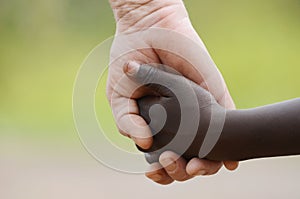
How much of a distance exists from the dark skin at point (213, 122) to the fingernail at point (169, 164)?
0.02 metres

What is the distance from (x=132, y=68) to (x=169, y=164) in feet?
0.47

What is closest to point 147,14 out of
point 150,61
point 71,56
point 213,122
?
point 150,61

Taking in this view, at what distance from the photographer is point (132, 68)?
95 centimetres

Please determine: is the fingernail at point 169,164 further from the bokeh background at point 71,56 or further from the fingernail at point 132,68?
the bokeh background at point 71,56

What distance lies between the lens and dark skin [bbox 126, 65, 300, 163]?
0.83m

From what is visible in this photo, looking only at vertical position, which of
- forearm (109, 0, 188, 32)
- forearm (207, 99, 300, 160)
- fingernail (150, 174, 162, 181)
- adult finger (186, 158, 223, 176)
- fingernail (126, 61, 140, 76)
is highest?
forearm (109, 0, 188, 32)

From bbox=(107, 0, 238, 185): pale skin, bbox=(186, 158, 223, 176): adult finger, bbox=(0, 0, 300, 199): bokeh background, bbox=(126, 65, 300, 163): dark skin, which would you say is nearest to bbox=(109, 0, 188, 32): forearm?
bbox=(107, 0, 238, 185): pale skin

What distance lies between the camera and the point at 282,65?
268 cm

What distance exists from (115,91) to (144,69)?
93 mm

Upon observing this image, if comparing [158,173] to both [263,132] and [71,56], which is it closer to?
[263,132]

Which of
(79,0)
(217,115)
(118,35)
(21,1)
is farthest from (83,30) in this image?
(217,115)

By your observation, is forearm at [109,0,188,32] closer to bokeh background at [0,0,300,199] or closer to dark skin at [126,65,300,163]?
dark skin at [126,65,300,163]

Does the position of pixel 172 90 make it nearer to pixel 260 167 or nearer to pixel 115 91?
pixel 115 91

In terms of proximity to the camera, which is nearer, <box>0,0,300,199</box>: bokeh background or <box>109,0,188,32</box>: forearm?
<box>109,0,188,32</box>: forearm
